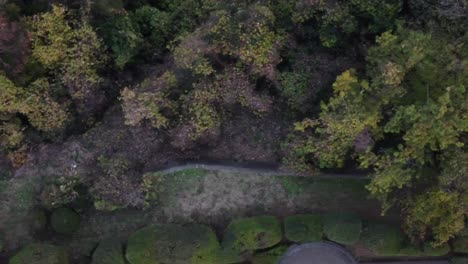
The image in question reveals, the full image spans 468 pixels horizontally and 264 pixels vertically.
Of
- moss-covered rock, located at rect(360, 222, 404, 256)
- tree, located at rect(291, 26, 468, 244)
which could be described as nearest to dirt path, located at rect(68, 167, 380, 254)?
moss-covered rock, located at rect(360, 222, 404, 256)

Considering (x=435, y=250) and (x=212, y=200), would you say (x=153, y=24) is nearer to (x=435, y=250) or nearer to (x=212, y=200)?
(x=212, y=200)

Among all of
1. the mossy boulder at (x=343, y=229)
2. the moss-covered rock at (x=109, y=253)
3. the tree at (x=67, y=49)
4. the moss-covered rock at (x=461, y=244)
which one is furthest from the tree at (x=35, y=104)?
the moss-covered rock at (x=461, y=244)

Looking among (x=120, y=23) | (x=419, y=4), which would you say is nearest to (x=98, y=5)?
(x=120, y=23)

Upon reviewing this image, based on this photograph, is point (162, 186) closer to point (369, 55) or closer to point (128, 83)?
point (128, 83)

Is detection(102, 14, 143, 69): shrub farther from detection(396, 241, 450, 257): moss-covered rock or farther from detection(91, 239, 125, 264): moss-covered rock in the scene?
detection(396, 241, 450, 257): moss-covered rock

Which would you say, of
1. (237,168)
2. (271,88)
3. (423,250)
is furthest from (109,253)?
(423,250)

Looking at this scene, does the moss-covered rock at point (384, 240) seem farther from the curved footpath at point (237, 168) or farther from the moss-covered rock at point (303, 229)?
the curved footpath at point (237, 168)
